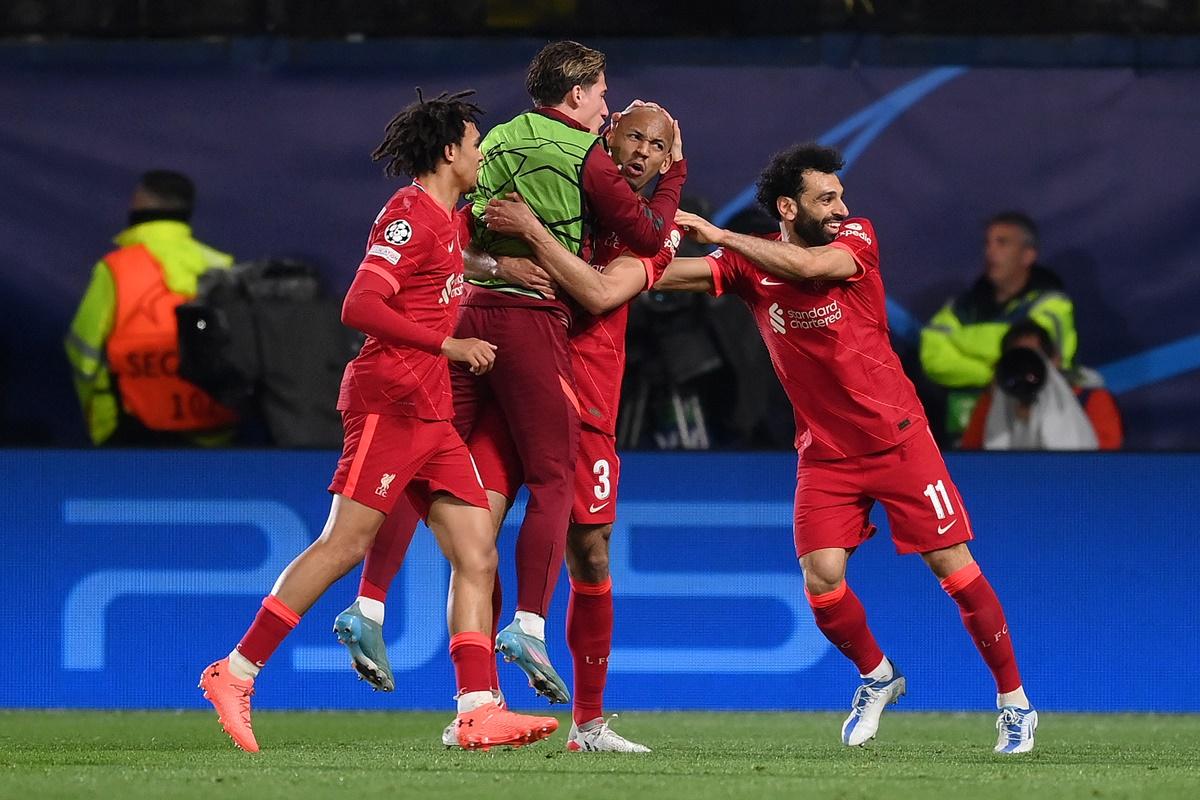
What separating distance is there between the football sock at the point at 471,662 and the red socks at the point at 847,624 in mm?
1200

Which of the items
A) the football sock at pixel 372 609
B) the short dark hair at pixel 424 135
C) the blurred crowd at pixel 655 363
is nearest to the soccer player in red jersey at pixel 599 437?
the football sock at pixel 372 609

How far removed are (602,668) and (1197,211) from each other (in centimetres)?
352

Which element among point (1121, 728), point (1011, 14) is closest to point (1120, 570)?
point (1121, 728)

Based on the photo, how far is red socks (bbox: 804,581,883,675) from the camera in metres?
6.45

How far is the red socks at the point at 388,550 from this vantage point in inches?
237

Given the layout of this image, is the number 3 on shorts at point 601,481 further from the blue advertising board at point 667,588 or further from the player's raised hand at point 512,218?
the blue advertising board at point 667,588

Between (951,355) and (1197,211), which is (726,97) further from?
(1197,211)

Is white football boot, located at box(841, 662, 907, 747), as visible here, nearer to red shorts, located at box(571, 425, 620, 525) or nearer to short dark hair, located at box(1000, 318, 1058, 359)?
red shorts, located at box(571, 425, 620, 525)

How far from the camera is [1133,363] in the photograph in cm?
843

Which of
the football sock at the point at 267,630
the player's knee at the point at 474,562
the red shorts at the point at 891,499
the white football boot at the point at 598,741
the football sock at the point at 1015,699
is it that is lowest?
the white football boot at the point at 598,741

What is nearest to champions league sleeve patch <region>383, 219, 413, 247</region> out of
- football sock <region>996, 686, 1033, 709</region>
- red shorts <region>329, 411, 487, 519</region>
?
red shorts <region>329, 411, 487, 519</region>

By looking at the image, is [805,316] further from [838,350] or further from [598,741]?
[598,741]

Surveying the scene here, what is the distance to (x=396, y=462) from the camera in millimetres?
5727

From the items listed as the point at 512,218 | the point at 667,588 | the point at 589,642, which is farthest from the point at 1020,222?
the point at 512,218
